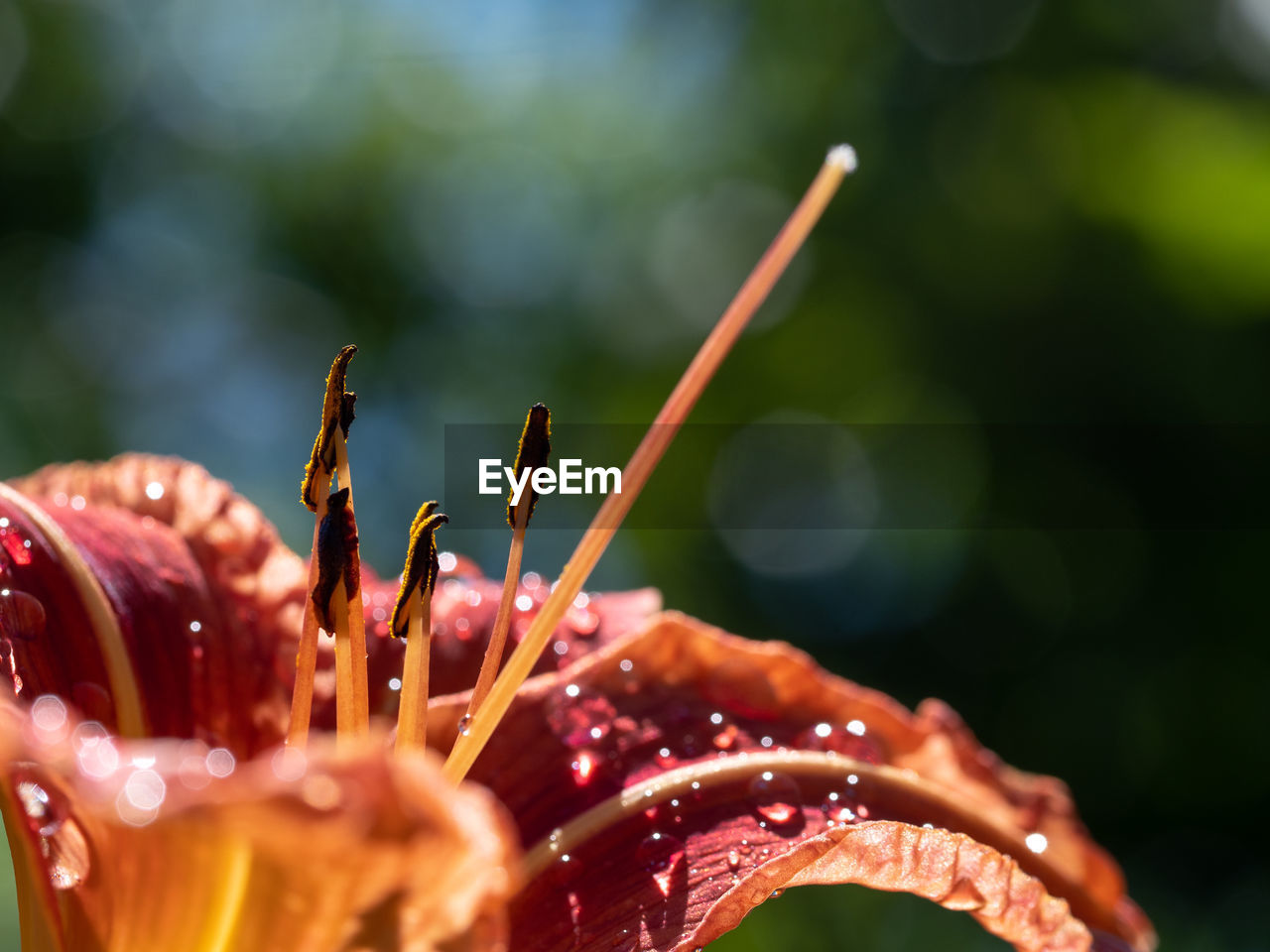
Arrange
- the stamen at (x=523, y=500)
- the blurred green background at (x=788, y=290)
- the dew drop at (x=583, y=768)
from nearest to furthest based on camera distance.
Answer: the stamen at (x=523, y=500) → the dew drop at (x=583, y=768) → the blurred green background at (x=788, y=290)

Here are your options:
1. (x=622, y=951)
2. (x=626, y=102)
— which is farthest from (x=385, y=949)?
(x=626, y=102)

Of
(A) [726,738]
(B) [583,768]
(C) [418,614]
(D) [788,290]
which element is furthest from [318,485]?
(D) [788,290]

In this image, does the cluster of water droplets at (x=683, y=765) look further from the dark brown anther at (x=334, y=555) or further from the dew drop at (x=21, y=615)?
the dew drop at (x=21, y=615)

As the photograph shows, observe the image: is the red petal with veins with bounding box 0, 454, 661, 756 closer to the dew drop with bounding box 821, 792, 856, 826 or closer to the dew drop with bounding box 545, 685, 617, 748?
the dew drop with bounding box 545, 685, 617, 748

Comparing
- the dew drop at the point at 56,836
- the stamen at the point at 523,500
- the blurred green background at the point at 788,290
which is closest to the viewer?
the dew drop at the point at 56,836

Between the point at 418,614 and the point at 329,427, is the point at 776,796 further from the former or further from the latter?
the point at 329,427

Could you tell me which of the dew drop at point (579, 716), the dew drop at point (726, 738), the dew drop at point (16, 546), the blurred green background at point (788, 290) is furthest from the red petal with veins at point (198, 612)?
the blurred green background at point (788, 290)

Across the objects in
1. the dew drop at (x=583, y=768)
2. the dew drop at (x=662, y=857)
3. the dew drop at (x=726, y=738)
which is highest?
the dew drop at (x=726, y=738)
